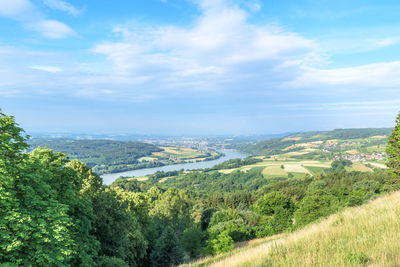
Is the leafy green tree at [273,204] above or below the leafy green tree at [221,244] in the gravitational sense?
below

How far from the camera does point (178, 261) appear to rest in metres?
28.2

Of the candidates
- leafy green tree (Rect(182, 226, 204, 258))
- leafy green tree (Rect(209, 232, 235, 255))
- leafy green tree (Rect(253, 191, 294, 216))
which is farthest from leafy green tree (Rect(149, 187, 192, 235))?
leafy green tree (Rect(253, 191, 294, 216))

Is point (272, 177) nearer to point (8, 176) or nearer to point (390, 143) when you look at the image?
point (390, 143)

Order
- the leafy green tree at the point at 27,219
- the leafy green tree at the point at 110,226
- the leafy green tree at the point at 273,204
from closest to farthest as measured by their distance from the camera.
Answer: the leafy green tree at the point at 27,219
the leafy green tree at the point at 110,226
the leafy green tree at the point at 273,204

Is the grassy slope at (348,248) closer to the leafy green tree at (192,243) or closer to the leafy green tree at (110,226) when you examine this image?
the leafy green tree at (110,226)

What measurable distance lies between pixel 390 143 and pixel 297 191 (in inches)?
2038

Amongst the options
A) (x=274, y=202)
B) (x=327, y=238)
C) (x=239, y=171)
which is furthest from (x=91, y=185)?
(x=239, y=171)

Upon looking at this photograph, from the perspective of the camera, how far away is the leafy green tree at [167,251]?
27688 mm

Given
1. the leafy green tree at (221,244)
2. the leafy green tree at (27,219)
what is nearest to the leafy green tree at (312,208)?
the leafy green tree at (221,244)

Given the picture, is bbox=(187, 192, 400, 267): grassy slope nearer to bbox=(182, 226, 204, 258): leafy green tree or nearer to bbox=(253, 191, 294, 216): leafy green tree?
bbox=(182, 226, 204, 258): leafy green tree

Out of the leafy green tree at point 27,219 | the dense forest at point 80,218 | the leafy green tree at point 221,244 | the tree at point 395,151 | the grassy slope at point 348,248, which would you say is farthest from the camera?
the tree at point 395,151

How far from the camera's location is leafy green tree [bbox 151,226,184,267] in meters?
27.7

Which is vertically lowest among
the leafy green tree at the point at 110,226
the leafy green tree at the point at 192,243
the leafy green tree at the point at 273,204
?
the leafy green tree at the point at 273,204

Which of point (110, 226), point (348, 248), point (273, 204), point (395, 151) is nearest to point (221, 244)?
point (110, 226)
